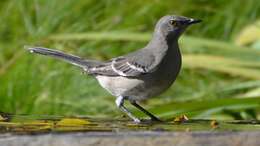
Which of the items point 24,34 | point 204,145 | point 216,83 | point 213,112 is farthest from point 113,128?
point 24,34

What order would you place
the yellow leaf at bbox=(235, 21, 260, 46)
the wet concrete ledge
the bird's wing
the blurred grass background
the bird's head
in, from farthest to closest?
the yellow leaf at bbox=(235, 21, 260, 46) → the blurred grass background → the bird's head → the bird's wing → the wet concrete ledge

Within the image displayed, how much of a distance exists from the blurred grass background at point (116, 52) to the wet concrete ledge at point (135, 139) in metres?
2.07

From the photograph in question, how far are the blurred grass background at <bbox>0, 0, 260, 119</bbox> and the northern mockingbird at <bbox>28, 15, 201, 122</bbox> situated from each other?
643mm

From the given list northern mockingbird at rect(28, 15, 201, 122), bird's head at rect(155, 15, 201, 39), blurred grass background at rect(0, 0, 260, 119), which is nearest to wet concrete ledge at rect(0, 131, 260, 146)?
northern mockingbird at rect(28, 15, 201, 122)

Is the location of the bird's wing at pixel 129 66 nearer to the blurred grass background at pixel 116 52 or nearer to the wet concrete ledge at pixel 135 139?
the blurred grass background at pixel 116 52

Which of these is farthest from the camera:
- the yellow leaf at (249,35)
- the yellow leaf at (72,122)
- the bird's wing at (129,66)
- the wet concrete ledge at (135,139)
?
the yellow leaf at (249,35)

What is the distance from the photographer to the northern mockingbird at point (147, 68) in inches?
167

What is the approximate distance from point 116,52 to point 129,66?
2862 mm

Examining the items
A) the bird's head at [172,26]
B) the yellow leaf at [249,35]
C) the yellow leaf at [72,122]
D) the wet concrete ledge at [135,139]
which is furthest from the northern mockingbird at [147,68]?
the yellow leaf at [249,35]

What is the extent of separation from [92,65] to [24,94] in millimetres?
1746

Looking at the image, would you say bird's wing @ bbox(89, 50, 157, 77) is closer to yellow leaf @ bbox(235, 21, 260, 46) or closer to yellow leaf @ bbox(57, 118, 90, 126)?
yellow leaf @ bbox(57, 118, 90, 126)

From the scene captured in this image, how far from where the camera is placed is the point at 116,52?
7273 mm

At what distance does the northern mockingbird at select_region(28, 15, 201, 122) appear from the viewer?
13.9 feet

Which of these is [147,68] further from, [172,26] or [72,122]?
[72,122]
